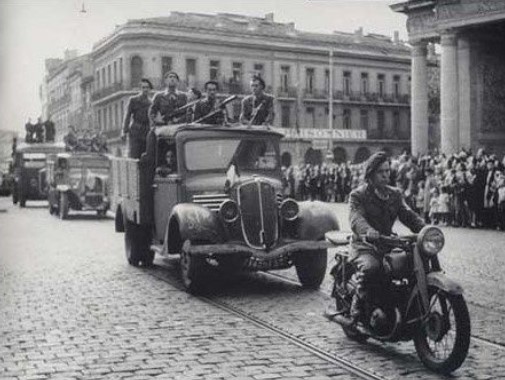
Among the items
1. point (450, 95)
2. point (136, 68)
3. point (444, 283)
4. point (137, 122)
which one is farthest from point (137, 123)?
point (136, 68)

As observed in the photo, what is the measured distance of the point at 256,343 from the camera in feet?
25.3

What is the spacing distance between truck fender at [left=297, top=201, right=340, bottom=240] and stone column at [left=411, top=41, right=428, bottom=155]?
87.2 feet

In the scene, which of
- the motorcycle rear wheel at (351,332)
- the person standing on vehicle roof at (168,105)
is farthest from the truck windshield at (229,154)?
the motorcycle rear wheel at (351,332)

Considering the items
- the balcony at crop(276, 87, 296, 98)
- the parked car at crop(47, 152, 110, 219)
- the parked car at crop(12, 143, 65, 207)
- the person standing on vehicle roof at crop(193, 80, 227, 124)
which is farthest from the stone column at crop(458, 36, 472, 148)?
the balcony at crop(276, 87, 296, 98)

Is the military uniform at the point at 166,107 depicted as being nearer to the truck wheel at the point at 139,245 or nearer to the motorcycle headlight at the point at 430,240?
the truck wheel at the point at 139,245

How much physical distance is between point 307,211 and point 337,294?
136 inches

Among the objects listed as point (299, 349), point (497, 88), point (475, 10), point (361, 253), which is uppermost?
point (475, 10)

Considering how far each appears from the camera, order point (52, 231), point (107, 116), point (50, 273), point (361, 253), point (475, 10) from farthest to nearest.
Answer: point (107, 116) → point (475, 10) → point (52, 231) → point (50, 273) → point (361, 253)

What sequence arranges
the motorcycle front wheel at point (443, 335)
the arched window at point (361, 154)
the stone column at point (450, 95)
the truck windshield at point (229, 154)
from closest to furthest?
the motorcycle front wheel at point (443, 335) → the truck windshield at point (229, 154) → the stone column at point (450, 95) → the arched window at point (361, 154)

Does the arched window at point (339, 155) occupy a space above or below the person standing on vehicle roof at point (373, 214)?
above

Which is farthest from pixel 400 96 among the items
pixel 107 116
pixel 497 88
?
pixel 497 88

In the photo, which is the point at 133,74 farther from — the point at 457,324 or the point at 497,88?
the point at 457,324

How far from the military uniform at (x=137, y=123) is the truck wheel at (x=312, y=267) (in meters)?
3.70

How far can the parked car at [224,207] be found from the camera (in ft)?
34.9
